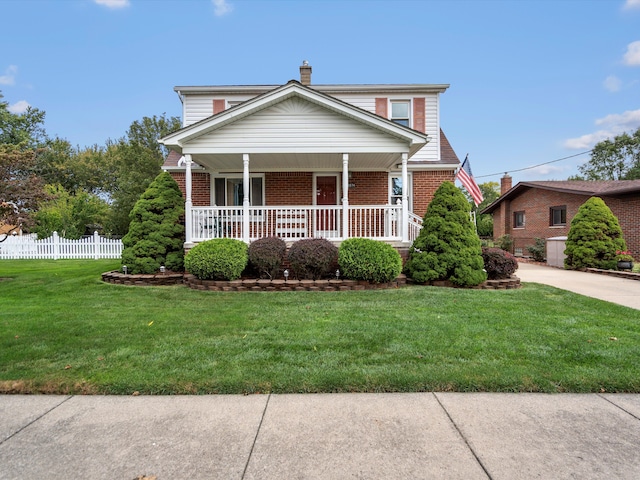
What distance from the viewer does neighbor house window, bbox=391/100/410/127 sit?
12.9m

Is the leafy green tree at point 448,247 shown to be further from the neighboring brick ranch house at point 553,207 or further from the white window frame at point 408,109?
the neighboring brick ranch house at point 553,207

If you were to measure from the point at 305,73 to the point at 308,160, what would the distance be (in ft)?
14.9

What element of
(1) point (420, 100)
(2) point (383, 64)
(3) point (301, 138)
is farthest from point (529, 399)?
(2) point (383, 64)

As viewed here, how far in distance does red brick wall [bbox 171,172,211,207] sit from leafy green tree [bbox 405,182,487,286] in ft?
24.2

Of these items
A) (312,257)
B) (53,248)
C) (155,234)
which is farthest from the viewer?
(53,248)

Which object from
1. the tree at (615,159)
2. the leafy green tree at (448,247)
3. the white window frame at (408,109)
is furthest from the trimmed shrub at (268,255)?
the tree at (615,159)

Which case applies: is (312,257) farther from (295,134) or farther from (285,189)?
(285,189)

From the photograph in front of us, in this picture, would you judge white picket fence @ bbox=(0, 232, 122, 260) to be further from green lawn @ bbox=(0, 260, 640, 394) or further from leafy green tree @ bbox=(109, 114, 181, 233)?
green lawn @ bbox=(0, 260, 640, 394)

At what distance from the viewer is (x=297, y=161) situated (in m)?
11.5

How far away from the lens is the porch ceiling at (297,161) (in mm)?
10578

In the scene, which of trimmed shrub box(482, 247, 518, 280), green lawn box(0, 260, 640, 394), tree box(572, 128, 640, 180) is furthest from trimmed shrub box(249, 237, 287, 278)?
tree box(572, 128, 640, 180)

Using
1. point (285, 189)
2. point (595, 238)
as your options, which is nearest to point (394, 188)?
point (285, 189)

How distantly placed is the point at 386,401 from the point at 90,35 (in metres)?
21.1

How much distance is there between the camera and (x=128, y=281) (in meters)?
9.37
